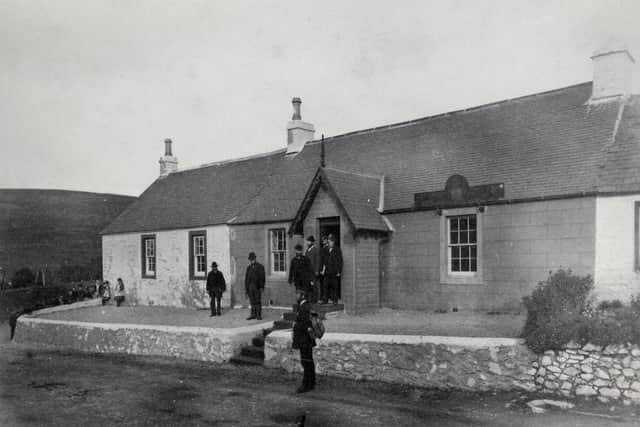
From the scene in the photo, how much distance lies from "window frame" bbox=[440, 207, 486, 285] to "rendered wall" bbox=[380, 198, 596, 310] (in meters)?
0.11

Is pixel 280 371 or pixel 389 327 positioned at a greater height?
pixel 389 327

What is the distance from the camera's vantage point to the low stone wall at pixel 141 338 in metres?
13.8

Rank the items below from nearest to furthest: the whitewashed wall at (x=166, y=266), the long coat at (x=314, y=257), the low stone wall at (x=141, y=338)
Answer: the low stone wall at (x=141, y=338)
the long coat at (x=314, y=257)
the whitewashed wall at (x=166, y=266)

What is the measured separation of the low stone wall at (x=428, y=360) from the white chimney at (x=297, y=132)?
12.0m

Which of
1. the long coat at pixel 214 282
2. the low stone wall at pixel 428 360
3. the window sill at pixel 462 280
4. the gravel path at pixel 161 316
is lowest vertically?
the gravel path at pixel 161 316

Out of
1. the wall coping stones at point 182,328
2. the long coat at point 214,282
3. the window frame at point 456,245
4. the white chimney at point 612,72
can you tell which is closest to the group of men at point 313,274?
the wall coping stones at point 182,328

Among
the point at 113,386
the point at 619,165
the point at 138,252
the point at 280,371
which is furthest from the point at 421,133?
the point at 138,252

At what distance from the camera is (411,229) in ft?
50.5

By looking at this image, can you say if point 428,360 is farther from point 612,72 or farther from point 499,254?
point 612,72

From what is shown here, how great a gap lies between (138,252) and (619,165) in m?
19.7

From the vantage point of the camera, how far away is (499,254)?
13672mm

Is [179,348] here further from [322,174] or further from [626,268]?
[626,268]

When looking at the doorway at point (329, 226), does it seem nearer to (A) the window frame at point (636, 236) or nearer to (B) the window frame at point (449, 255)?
(B) the window frame at point (449, 255)

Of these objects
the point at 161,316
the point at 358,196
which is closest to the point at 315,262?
the point at 358,196
